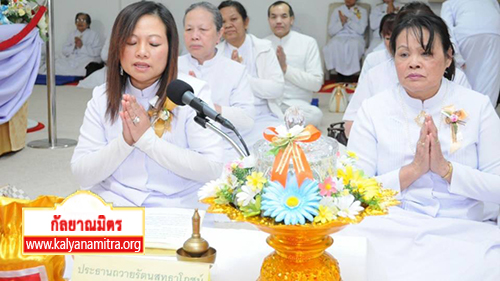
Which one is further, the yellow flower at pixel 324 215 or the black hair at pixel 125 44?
the black hair at pixel 125 44

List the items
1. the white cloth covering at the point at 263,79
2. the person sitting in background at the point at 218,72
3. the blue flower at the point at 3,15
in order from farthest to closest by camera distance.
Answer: the blue flower at the point at 3,15
the white cloth covering at the point at 263,79
the person sitting in background at the point at 218,72

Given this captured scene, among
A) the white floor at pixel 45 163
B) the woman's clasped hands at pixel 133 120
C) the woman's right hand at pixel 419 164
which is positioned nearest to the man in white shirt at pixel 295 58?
the white floor at pixel 45 163

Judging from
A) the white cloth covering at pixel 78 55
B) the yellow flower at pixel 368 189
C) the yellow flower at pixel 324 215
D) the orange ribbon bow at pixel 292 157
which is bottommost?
the white cloth covering at pixel 78 55

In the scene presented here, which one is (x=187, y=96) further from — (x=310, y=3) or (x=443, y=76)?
(x=310, y=3)

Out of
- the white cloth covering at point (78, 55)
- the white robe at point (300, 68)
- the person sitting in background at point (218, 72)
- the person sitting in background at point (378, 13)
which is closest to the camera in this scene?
the person sitting in background at point (218, 72)

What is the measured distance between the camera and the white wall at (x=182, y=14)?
1055 cm

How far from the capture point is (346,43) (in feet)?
32.4

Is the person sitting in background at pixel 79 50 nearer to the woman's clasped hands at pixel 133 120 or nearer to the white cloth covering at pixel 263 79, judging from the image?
the white cloth covering at pixel 263 79

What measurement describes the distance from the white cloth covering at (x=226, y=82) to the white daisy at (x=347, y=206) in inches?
99.1

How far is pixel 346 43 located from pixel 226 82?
20.9 feet

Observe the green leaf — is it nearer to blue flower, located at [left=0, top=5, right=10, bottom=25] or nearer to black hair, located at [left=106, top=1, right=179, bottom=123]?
black hair, located at [left=106, top=1, right=179, bottom=123]

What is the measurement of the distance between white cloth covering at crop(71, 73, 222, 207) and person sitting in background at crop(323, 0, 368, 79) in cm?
774

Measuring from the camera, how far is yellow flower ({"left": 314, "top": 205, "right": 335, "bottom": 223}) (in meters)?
1.19

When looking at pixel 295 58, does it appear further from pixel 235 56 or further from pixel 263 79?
pixel 235 56
